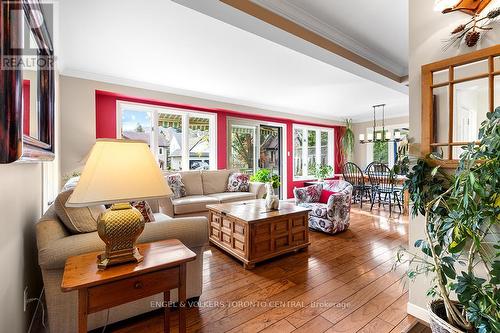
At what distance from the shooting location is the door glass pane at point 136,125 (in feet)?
14.0

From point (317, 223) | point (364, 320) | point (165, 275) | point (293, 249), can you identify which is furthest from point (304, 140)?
point (165, 275)

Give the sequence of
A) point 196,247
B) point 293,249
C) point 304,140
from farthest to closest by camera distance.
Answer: point 304,140, point 293,249, point 196,247

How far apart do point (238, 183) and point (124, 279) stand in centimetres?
349

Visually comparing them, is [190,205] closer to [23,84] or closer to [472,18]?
[23,84]

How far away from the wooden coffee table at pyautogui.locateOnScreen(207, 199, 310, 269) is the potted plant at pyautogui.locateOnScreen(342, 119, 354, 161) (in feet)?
16.6

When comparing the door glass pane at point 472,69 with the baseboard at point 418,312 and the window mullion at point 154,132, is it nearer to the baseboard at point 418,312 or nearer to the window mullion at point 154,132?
the baseboard at point 418,312

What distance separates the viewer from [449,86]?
60.2 inches

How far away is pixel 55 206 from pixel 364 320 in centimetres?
230

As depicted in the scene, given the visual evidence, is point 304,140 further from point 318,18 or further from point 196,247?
point 196,247

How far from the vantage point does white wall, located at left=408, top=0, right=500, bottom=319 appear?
158 centimetres

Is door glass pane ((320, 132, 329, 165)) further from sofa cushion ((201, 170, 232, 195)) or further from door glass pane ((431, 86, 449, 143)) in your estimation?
door glass pane ((431, 86, 449, 143))

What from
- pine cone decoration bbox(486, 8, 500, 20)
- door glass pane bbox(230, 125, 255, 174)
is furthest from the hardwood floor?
door glass pane bbox(230, 125, 255, 174)

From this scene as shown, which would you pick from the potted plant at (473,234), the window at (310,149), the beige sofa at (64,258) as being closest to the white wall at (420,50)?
the potted plant at (473,234)

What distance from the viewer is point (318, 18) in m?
2.31
